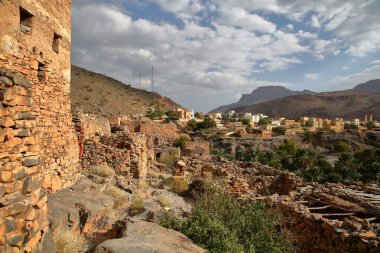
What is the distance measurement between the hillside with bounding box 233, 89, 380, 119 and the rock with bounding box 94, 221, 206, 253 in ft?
440

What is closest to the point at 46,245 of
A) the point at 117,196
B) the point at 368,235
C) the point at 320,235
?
the point at 117,196

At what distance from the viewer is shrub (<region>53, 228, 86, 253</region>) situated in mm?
4415

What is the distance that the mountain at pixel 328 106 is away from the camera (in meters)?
130

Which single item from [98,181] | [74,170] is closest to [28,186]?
[74,170]

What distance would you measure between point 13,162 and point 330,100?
168043mm

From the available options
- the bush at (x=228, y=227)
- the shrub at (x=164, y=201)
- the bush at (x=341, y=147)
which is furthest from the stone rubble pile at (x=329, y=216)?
the bush at (x=341, y=147)

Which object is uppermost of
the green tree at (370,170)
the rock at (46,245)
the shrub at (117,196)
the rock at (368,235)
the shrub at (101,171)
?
the rock at (46,245)

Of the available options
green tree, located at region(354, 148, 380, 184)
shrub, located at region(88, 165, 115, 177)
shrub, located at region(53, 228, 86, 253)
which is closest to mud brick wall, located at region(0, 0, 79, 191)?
shrub, located at region(53, 228, 86, 253)

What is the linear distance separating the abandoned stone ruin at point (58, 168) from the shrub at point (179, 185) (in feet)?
4.57

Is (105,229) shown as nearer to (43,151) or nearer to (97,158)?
(43,151)

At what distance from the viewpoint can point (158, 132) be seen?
4559cm

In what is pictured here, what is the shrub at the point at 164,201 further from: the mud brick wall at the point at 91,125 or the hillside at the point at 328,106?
the hillside at the point at 328,106

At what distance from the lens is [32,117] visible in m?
3.54

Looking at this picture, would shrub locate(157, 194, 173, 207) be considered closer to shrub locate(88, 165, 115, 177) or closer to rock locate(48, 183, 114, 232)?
shrub locate(88, 165, 115, 177)
